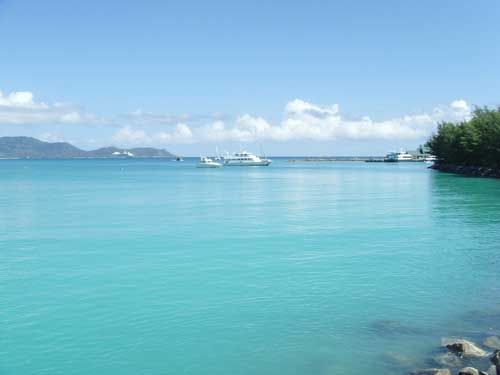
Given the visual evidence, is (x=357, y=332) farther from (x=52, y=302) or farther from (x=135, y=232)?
(x=135, y=232)

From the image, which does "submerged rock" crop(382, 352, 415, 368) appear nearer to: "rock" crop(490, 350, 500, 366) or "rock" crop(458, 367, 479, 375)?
"rock" crop(458, 367, 479, 375)

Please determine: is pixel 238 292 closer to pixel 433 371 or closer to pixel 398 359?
pixel 398 359

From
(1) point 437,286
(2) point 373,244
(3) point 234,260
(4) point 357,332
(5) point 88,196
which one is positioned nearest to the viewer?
(4) point 357,332

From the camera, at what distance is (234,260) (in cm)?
2681

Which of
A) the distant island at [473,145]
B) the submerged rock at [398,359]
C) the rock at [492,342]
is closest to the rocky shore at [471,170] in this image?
the distant island at [473,145]

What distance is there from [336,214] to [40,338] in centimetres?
3272

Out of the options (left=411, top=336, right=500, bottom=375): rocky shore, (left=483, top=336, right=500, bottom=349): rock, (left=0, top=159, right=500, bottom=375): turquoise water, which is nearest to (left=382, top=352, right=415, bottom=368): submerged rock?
(left=0, top=159, right=500, bottom=375): turquoise water

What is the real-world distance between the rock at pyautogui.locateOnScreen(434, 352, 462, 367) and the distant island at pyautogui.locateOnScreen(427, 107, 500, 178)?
85.4 m

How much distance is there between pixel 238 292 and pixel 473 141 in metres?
93.0

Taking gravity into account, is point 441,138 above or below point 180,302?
above

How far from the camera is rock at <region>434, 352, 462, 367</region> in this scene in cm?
1334

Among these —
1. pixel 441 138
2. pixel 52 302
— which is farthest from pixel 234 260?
pixel 441 138

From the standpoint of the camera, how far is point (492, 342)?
48.3 feet

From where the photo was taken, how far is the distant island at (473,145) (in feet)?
310
